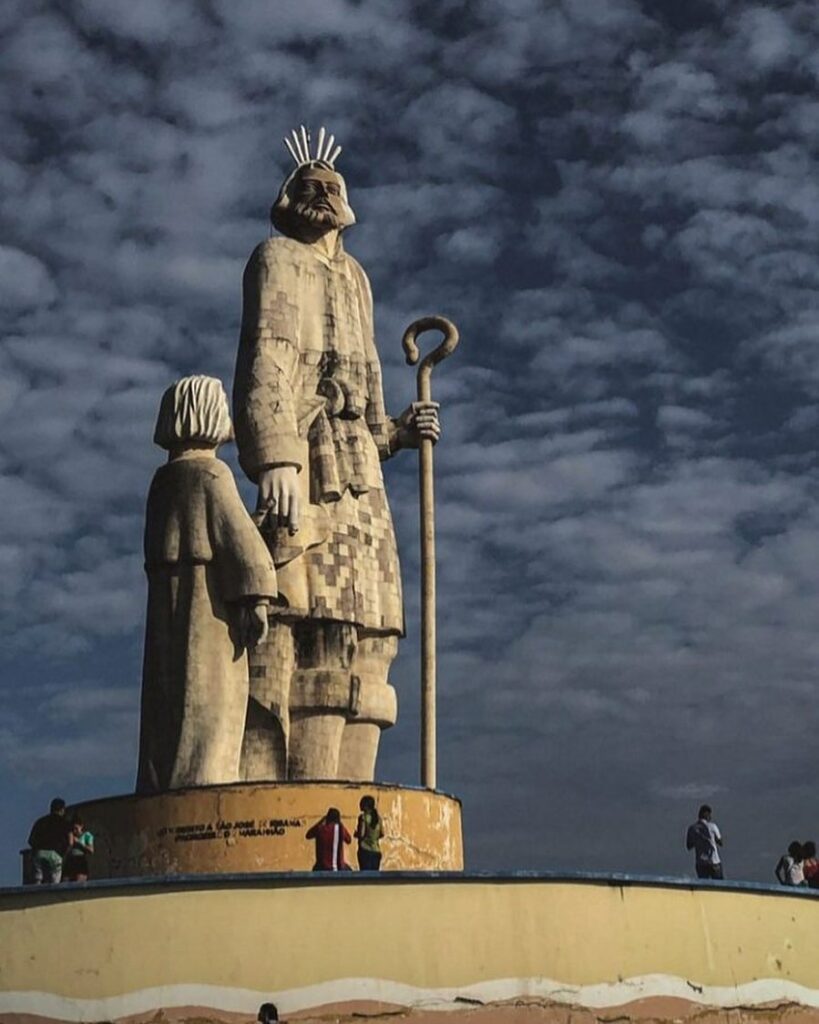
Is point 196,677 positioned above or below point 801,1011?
above

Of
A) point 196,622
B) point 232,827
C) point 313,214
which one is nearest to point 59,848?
point 232,827

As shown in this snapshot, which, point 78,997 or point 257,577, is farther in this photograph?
point 257,577

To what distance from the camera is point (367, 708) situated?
13.4m

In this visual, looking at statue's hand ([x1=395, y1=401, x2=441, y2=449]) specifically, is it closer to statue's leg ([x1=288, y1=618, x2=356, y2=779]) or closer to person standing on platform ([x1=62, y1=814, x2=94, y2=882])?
statue's leg ([x1=288, y1=618, x2=356, y2=779])

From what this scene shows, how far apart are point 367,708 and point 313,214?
434cm

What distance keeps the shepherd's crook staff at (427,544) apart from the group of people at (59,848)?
3.08m

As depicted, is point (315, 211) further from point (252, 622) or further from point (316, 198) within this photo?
point (252, 622)

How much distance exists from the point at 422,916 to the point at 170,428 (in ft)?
14.8

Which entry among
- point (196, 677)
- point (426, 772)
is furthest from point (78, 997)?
point (426, 772)

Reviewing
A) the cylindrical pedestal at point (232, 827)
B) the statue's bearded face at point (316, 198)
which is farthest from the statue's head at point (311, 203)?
the cylindrical pedestal at point (232, 827)

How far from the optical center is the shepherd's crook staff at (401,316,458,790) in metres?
13.7

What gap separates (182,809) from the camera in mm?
11219

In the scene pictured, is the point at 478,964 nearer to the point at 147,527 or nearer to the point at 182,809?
the point at 182,809

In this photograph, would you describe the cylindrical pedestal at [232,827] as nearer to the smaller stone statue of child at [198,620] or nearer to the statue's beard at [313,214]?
the smaller stone statue of child at [198,620]
